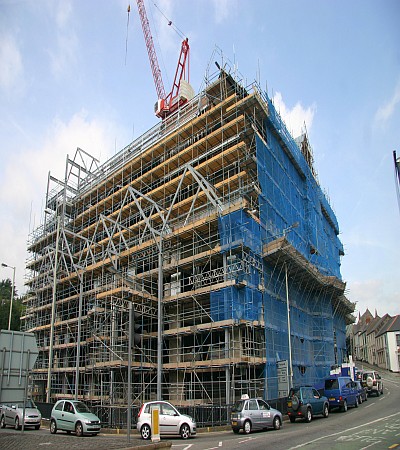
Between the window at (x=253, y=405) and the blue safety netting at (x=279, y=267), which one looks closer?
the window at (x=253, y=405)

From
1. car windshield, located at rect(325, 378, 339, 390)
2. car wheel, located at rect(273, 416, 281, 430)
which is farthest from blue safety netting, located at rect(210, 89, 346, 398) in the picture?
car wheel, located at rect(273, 416, 281, 430)

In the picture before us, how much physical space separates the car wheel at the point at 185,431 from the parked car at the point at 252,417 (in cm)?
196

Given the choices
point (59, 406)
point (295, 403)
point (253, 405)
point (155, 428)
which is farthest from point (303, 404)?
point (59, 406)

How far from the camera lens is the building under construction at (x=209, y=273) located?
84.4 feet

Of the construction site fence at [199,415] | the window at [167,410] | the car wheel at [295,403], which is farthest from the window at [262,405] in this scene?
the window at [167,410]

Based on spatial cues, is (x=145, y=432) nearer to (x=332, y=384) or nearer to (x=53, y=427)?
(x=53, y=427)

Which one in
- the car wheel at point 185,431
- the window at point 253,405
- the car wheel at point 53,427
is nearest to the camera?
the car wheel at point 185,431

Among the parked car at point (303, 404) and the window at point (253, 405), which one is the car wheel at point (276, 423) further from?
the parked car at point (303, 404)

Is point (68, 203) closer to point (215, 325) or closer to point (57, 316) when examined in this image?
point (57, 316)

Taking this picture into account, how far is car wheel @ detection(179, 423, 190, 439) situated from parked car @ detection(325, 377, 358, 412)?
1159 cm

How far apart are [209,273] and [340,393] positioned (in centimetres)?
1040

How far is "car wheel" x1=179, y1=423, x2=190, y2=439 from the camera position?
56.3 feet

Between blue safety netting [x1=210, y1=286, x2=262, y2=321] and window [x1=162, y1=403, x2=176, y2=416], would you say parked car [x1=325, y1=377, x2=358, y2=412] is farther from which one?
window [x1=162, y1=403, x2=176, y2=416]

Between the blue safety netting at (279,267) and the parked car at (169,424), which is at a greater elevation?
the blue safety netting at (279,267)
